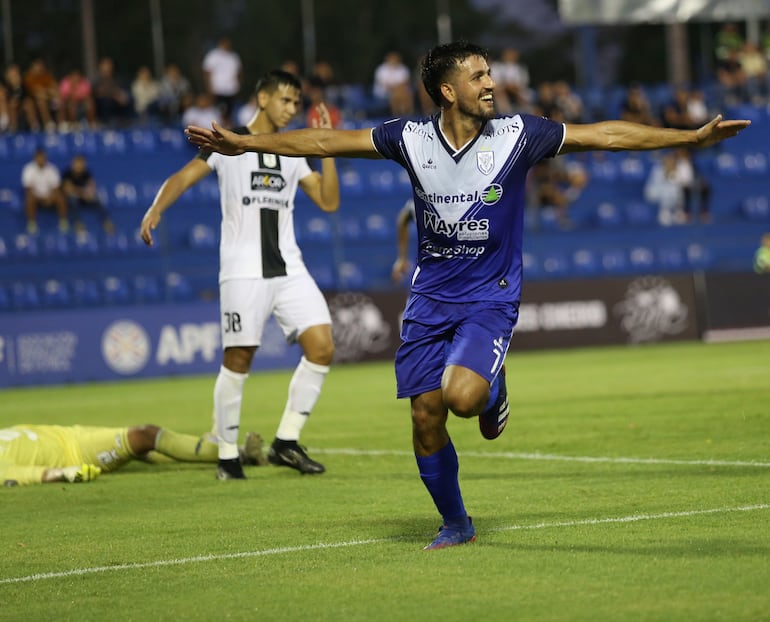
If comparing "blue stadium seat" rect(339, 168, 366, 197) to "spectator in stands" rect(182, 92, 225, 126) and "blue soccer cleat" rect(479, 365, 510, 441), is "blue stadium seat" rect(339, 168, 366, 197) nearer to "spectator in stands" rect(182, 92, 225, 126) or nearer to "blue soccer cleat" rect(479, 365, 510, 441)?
"spectator in stands" rect(182, 92, 225, 126)

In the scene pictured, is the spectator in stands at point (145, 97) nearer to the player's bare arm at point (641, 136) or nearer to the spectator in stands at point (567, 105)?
the spectator in stands at point (567, 105)

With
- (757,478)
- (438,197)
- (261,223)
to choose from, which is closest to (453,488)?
(438,197)

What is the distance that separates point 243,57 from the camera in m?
35.7

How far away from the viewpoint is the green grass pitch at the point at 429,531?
505 cm

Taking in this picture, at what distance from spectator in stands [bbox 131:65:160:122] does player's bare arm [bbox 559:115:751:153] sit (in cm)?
2220

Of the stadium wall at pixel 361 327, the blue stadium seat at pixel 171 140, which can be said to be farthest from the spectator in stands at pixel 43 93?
the stadium wall at pixel 361 327

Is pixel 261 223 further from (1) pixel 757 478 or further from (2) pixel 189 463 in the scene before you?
(1) pixel 757 478

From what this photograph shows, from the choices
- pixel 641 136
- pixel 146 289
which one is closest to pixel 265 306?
pixel 641 136

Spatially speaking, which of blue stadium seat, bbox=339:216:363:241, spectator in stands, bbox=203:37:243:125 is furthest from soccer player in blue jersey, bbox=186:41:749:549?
spectator in stands, bbox=203:37:243:125

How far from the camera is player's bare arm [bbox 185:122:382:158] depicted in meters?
6.22

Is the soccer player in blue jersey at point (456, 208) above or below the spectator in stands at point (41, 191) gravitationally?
below

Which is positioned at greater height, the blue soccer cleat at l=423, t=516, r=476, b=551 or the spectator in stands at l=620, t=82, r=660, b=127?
the spectator in stands at l=620, t=82, r=660, b=127

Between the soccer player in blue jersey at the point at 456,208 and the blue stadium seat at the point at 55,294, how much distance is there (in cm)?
1773

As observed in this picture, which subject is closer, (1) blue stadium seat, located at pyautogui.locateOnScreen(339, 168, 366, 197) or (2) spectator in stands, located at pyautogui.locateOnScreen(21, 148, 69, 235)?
(2) spectator in stands, located at pyautogui.locateOnScreen(21, 148, 69, 235)
